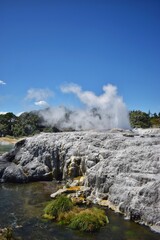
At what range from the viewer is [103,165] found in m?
34.2

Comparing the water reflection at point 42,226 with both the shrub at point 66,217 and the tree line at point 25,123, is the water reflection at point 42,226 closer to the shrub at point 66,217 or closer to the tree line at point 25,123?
the shrub at point 66,217

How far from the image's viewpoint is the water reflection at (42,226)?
22953 mm

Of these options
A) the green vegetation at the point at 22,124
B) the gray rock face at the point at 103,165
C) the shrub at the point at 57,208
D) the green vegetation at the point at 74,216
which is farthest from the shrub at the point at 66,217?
the green vegetation at the point at 22,124

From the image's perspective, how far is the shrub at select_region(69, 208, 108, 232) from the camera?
24156mm

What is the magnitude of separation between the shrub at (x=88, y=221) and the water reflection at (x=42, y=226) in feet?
1.80

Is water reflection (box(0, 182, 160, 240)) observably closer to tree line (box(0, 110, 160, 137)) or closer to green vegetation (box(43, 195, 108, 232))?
green vegetation (box(43, 195, 108, 232))

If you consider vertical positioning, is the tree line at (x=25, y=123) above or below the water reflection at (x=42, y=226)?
above

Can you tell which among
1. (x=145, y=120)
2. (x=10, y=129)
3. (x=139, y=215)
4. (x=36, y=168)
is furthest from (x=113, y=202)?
(x=10, y=129)

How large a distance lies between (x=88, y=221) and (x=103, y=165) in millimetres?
10289

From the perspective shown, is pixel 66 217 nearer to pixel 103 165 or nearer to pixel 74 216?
pixel 74 216

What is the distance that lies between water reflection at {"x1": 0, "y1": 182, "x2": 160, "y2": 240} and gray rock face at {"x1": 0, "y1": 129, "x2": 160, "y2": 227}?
170cm

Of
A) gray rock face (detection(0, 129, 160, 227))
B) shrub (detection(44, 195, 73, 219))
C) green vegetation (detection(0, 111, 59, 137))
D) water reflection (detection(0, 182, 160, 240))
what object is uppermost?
green vegetation (detection(0, 111, 59, 137))

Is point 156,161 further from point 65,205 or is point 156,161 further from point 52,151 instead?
point 52,151

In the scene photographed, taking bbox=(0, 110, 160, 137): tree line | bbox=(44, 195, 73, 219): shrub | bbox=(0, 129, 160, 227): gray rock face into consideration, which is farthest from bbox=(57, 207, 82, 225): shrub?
bbox=(0, 110, 160, 137): tree line
